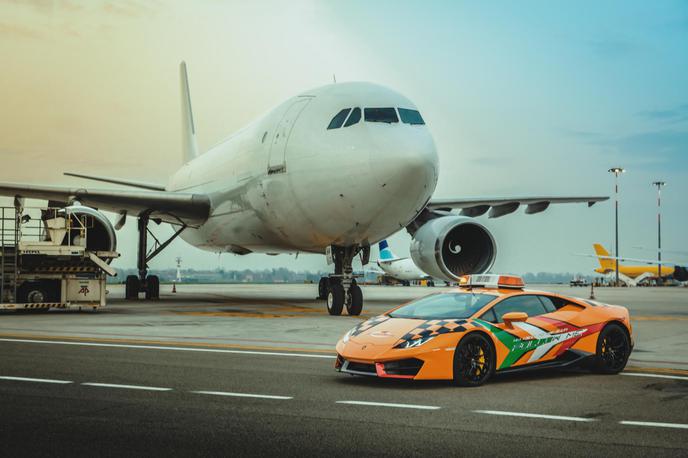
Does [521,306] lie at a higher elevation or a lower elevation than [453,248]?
lower

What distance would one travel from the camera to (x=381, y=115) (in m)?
18.2

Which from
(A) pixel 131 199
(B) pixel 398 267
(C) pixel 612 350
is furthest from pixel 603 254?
(C) pixel 612 350

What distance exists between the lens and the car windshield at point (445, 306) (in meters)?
9.62

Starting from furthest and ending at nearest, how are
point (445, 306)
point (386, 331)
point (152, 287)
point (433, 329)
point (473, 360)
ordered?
point (152, 287) → point (445, 306) → point (386, 331) → point (473, 360) → point (433, 329)

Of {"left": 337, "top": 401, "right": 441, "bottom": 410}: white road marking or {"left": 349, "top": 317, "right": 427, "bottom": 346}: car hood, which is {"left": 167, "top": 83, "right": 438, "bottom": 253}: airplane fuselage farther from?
{"left": 337, "top": 401, "right": 441, "bottom": 410}: white road marking

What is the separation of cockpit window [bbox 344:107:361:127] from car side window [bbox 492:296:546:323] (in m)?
8.84

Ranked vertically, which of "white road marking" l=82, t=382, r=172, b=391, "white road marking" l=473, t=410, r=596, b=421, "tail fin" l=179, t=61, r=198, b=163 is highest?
"tail fin" l=179, t=61, r=198, b=163

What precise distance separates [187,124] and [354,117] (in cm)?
1987

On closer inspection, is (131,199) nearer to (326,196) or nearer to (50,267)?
(50,267)

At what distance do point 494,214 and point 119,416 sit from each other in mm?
23140

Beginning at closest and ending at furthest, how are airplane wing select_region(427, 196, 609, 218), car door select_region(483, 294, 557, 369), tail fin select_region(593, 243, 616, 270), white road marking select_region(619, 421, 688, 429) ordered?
white road marking select_region(619, 421, 688, 429) → car door select_region(483, 294, 557, 369) → airplane wing select_region(427, 196, 609, 218) → tail fin select_region(593, 243, 616, 270)

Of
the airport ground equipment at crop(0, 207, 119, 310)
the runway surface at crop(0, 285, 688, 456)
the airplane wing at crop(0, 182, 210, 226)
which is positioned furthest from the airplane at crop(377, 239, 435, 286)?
the runway surface at crop(0, 285, 688, 456)

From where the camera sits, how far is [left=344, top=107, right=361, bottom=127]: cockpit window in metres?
18.2

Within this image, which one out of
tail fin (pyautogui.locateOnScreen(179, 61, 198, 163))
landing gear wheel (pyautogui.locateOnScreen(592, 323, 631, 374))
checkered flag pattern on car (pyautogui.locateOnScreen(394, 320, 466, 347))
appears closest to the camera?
checkered flag pattern on car (pyautogui.locateOnScreen(394, 320, 466, 347))
